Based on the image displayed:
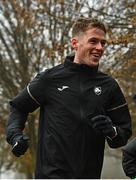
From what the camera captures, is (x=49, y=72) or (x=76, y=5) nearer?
(x=49, y=72)

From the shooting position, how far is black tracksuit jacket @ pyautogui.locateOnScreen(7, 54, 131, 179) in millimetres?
3582

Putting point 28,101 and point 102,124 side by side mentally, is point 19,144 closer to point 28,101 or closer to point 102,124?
point 28,101

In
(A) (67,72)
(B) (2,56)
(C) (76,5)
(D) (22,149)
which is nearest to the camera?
(D) (22,149)

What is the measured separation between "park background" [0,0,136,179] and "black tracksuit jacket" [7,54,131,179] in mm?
7075

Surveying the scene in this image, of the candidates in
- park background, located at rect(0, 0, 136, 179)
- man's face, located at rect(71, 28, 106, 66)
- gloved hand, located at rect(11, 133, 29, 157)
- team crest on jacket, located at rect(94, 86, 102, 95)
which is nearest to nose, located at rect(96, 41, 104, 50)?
→ man's face, located at rect(71, 28, 106, 66)

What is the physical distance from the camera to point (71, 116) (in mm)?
3633

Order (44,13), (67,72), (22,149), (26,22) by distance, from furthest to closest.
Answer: (26,22)
(44,13)
(67,72)
(22,149)

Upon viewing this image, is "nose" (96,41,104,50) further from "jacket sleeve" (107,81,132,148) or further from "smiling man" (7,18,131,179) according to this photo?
"jacket sleeve" (107,81,132,148)

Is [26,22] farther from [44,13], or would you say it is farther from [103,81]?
[103,81]

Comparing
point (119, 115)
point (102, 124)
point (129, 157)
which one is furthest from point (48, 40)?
point (102, 124)

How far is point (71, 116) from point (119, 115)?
40 cm

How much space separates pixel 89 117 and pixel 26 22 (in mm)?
12217

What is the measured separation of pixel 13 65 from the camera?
17.9 m

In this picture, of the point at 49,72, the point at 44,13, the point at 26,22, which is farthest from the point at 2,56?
the point at 49,72
